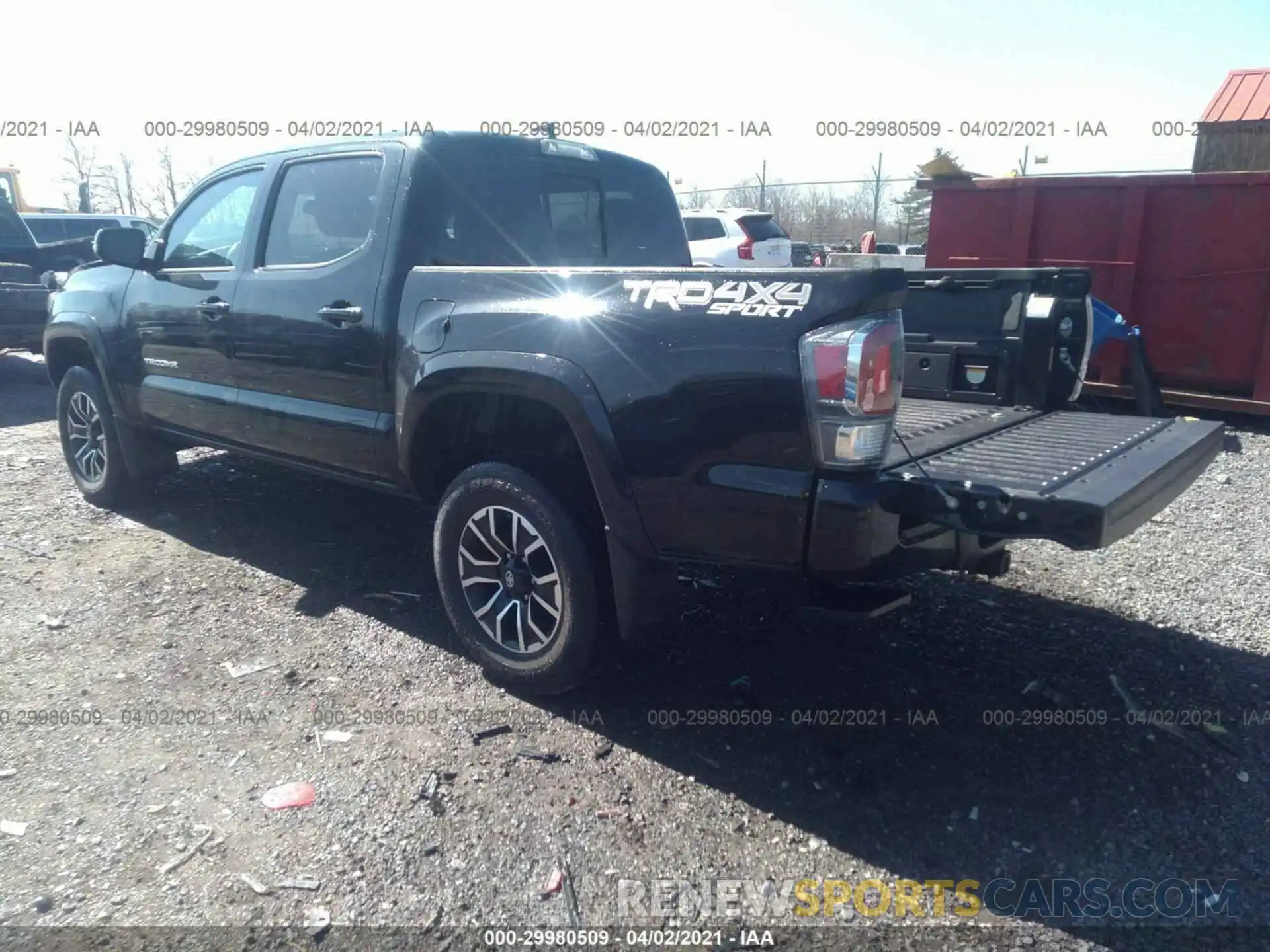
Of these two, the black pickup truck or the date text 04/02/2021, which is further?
the black pickup truck

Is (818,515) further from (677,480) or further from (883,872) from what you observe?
(883,872)

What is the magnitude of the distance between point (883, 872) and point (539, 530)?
1.56 m

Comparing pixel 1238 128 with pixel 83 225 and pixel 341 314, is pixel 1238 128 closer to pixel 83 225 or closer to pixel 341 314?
pixel 341 314

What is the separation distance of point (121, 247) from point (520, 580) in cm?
315

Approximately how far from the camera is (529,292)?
3.21m

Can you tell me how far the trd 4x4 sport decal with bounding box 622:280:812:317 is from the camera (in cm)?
263

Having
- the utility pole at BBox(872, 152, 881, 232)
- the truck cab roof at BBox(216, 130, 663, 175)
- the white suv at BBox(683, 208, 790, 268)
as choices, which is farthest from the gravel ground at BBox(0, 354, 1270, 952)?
the utility pole at BBox(872, 152, 881, 232)

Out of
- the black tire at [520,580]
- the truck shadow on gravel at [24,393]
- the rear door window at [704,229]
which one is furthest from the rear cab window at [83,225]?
the black tire at [520,580]

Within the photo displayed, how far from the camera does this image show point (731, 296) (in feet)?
8.91

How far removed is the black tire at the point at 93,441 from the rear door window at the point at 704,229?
10231mm

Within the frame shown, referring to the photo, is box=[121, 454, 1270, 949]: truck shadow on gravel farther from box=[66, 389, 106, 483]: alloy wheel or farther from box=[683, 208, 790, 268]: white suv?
box=[683, 208, 790, 268]: white suv

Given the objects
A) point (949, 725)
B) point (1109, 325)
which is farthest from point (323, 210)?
point (1109, 325)

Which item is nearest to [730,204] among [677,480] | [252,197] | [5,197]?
[5,197]

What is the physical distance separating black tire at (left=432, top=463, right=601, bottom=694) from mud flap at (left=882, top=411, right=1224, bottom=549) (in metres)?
1.16
